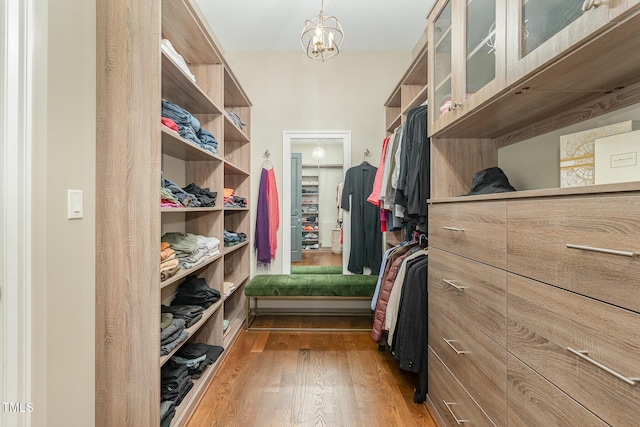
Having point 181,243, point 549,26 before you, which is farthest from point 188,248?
point 549,26

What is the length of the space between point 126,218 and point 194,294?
33.4 inches

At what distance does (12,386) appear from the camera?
98 centimetres

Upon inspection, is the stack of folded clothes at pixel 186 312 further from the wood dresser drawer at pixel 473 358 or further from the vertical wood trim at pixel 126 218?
the wood dresser drawer at pixel 473 358

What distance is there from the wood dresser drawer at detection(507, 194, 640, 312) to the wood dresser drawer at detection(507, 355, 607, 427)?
0.29 meters

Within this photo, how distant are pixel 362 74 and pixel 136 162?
8.72 ft

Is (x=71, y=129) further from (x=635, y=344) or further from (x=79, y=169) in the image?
(x=635, y=344)

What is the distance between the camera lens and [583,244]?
0.75m

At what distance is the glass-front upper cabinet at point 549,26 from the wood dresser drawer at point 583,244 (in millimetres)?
420

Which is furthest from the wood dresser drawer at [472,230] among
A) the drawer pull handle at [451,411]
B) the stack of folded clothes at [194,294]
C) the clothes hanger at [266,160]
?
the clothes hanger at [266,160]

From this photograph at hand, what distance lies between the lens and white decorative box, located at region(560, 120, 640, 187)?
3.24 feet

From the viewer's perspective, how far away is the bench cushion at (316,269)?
11.0 feet

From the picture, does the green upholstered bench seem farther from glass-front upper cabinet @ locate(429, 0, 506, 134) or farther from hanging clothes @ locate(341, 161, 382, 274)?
glass-front upper cabinet @ locate(429, 0, 506, 134)

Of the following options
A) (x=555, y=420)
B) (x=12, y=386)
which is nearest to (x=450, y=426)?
(x=555, y=420)

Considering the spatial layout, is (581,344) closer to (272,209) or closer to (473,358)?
(473,358)
